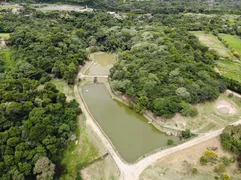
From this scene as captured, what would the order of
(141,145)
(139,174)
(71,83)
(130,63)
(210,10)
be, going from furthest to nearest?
1. (210,10)
2. (130,63)
3. (71,83)
4. (141,145)
5. (139,174)

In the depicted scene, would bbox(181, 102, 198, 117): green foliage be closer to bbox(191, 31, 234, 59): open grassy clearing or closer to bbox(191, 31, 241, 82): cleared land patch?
bbox(191, 31, 241, 82): cleared land patch

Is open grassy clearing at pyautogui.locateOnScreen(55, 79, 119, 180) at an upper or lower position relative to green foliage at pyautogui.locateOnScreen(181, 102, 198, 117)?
lower

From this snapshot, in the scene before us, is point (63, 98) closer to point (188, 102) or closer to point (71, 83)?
point (71, 83)

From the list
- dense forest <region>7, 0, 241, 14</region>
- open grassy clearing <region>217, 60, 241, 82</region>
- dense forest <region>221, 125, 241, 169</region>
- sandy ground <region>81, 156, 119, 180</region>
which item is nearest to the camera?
sandy ground <region>81, 156, 119, 180</region>

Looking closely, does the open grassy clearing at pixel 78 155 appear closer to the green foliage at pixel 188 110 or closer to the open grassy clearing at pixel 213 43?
the green foliage at pixel 188 110

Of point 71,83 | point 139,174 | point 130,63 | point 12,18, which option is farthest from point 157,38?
point 12,18

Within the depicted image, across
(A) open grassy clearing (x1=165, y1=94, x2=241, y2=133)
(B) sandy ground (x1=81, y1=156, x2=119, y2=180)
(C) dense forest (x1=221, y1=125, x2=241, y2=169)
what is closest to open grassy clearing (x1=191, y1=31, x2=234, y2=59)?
(A) open grassy clearing (x1=165, y1=94, x2=241, y2=133)

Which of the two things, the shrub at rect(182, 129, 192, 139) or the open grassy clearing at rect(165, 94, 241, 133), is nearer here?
the shrub at rect(182, 129, 192, 139)
